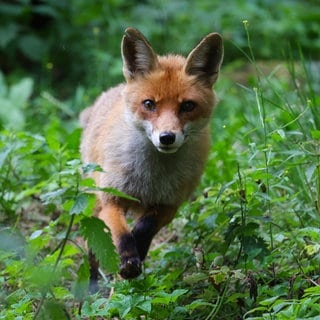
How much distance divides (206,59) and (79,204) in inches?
83.7

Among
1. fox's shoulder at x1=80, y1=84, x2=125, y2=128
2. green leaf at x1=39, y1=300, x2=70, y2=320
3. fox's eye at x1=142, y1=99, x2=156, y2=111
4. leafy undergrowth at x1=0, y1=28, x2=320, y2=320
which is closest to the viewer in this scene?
green leaf at x1=39, y1=300, x2=70, y2=320

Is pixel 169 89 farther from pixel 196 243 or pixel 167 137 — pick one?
pixel 196 243

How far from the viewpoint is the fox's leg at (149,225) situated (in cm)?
531

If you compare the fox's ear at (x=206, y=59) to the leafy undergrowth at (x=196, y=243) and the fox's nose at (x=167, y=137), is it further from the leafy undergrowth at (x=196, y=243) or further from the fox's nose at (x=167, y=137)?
the fox's nose at (x=167, y=137)

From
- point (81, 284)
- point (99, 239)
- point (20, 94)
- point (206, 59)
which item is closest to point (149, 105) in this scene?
point (206, 59)

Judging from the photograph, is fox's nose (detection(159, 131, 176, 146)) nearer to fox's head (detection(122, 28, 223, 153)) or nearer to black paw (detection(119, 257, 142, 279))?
fox's head (detection(122, 28, 223, 153))

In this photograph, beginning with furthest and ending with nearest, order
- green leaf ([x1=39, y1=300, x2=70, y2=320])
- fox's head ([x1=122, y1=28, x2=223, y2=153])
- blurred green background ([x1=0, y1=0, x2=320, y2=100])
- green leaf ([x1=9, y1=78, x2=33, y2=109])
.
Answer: blurred green background ([x1=0, y1=0, x2=320, y2=100]) < green leaf ([x1=9, y1=78, x2=33, y2=109]) < fox's head ([x1=122, y1=28, x2=223, y2=153]) < green leaf ([x1=39, y1=300, x2=70, y2=320])

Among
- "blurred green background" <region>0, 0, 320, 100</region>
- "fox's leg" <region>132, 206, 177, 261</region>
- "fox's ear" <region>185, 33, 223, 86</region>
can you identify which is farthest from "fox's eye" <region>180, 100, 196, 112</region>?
"blurred green background" <region>0, 0, 320, 100</region>

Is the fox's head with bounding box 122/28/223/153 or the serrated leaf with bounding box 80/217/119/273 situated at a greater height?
the fox's head with bounding box 122/28/223/153

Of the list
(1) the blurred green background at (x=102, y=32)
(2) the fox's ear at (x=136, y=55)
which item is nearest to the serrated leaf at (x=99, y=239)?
(2) the fox's ear at (x=136, y=55)

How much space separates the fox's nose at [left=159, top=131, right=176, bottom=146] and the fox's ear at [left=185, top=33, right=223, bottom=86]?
670 mm

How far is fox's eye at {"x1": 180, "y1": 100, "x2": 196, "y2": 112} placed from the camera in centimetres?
530

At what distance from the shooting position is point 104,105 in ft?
21.5

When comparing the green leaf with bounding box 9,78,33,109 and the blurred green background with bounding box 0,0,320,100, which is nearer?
the green leaf with bounding box 9,78,33,109
